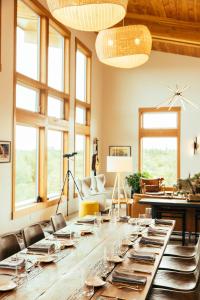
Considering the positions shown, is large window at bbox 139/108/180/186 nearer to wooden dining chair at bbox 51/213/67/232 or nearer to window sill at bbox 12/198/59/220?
window sill at bbox 12/198/59/220

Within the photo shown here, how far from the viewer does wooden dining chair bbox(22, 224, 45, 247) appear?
11.7ft

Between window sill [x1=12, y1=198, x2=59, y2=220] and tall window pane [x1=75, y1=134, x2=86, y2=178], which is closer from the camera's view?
window sill [x1=12, y1=198, x2=59, y2=220]

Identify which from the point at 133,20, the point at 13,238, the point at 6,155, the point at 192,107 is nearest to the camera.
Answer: the point at 13,238

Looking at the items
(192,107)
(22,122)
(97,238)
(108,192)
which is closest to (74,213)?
(108,192)

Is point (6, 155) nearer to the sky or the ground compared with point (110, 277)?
nearer to the sky

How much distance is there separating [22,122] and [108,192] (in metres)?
4.47

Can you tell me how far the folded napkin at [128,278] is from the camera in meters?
2.40

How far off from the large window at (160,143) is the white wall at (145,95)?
209mm

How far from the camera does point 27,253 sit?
300 cm

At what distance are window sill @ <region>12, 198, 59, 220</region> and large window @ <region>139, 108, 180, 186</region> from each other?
4.77 m

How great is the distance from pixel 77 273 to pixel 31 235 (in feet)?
4.11

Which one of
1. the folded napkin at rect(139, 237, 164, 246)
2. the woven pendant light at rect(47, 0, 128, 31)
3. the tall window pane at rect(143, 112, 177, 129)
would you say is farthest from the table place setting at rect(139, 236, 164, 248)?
the tall window pane at rect(143, 112, 177, 129)

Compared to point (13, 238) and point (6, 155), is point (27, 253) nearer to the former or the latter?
point (13, 238)

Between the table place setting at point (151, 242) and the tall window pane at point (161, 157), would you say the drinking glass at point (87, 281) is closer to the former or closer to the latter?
the table place setting at point (151, 242)
